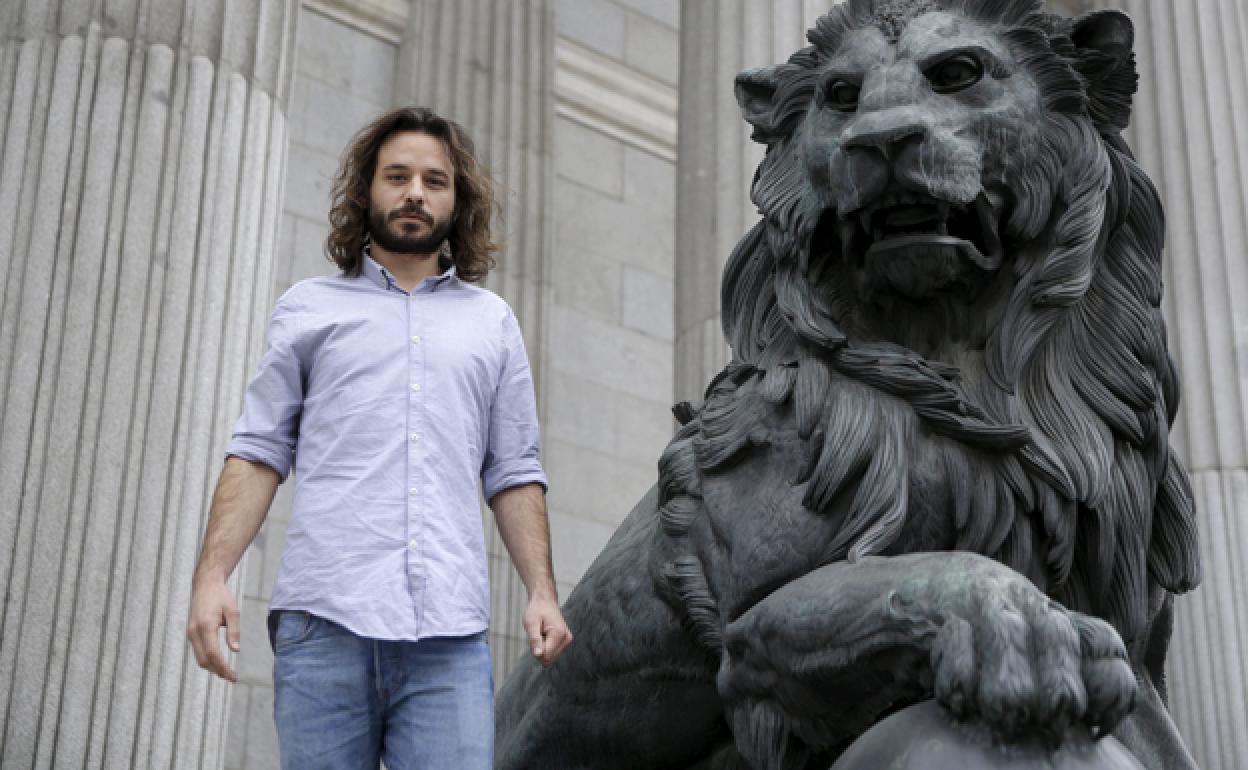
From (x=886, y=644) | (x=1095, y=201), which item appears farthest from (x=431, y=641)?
(x=1095, y=201)

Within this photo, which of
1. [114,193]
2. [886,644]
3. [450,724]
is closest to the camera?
[886,644]

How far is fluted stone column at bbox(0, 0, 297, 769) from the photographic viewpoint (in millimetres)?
6879

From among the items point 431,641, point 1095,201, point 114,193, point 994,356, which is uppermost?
point 114,193

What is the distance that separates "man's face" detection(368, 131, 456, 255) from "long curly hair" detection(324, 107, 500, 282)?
27mm

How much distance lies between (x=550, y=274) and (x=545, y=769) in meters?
9.43

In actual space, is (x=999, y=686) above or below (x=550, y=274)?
below

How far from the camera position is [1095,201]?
11.5ft

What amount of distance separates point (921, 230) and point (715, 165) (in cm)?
611

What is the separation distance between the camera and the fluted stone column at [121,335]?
6.88 meters

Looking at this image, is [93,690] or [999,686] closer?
[999,686]

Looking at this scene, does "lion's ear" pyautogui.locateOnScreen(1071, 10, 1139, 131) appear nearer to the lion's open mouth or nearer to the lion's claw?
the lion's open mouth

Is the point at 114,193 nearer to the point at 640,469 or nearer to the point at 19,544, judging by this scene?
the point at 19,544

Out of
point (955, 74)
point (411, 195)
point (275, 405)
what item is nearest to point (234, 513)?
point (275, 405)

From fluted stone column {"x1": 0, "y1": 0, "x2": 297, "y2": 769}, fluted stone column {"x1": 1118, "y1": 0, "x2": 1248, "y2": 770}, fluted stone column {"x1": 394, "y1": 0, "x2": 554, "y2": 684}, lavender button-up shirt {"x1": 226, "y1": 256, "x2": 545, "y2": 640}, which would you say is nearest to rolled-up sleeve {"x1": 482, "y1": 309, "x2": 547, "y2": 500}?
lavender button-up shirt {"x1": 226, "y1": 256, "x2": 545, "y2": 640}
